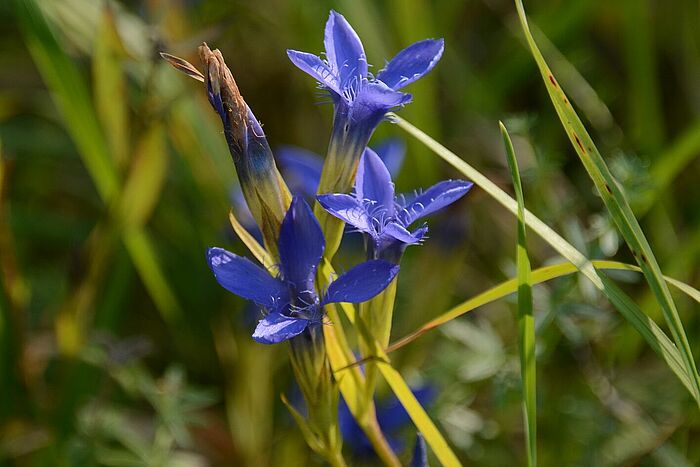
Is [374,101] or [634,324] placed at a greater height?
[374,101]

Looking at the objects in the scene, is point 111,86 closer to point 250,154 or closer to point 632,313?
point 250,154

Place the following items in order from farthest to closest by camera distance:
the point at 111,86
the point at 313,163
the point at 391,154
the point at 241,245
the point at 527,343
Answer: the point at 241,245, the point at 111,86, the point at 313,163, the point at 391,154, the point at 527,343

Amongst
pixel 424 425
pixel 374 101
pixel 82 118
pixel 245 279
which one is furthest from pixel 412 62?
pixel 82 118

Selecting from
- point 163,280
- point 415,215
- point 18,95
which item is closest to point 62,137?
point 18,95

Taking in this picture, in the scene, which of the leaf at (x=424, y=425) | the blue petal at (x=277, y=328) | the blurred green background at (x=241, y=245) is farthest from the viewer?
the blurred green background at (x=241, y=245)

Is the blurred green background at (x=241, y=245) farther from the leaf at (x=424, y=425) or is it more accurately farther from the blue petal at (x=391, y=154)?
the leaf at (x=424, y=425)

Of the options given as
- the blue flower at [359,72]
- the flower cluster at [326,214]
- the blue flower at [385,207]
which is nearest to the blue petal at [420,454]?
the flower cluster at [326,214]
